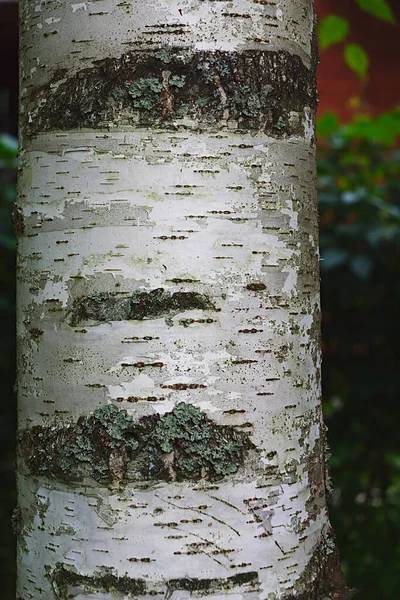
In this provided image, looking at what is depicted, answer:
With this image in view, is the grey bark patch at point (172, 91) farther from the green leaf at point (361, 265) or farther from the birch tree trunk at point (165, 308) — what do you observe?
the green leaf at point (361, 265)

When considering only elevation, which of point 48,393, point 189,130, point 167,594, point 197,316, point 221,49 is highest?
point 221,49

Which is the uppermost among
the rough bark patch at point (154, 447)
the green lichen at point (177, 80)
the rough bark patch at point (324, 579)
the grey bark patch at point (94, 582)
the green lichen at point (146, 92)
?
the green lichen at point (177, 80)

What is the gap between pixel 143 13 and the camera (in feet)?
3.16

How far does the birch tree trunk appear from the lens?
95 centimetres

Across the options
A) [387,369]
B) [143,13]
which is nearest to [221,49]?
[143,13]

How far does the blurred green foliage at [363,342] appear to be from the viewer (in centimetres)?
259

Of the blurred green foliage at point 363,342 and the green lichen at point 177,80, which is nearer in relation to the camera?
the green lichen at point 177,80

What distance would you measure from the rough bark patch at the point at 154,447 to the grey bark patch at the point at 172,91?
16.4 inches

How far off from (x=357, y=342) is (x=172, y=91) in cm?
207

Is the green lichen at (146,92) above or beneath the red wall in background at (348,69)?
beneath

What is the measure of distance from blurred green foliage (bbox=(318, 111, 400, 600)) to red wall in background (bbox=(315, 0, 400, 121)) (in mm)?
2172

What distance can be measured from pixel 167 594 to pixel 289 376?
1.17 ft

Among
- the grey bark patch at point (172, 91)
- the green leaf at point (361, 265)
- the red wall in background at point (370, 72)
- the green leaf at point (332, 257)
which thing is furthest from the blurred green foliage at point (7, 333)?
the red wall in background at point (370, 72)

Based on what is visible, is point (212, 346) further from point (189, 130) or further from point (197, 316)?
point (189, 130)
